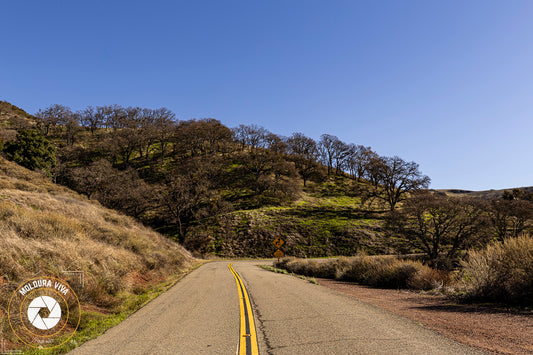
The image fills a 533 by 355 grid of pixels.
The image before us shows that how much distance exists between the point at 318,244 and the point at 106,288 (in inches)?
1647

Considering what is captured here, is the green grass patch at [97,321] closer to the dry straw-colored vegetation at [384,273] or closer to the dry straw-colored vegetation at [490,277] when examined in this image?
the dry straw-colored vegetation at [490,277]

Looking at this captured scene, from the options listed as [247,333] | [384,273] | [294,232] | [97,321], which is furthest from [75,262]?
[294,232]

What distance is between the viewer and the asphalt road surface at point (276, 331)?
4652 mm

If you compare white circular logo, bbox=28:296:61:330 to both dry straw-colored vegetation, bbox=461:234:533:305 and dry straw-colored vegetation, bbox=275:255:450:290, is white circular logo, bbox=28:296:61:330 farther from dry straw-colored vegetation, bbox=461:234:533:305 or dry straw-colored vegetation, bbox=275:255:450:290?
dry straw-colored vegetation, bbox=275:255:450:290

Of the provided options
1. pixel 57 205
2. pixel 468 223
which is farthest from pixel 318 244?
pixel 57 205

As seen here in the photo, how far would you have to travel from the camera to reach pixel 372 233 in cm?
5038

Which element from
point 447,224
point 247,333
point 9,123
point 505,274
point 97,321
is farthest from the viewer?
point 9,123

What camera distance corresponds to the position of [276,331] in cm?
571

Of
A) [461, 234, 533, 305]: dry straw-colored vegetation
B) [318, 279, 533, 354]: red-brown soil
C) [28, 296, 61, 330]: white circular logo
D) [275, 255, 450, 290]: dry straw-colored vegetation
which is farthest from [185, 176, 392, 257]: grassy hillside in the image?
[28, 296, 61, 330]: white circular logo

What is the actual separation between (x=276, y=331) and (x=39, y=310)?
550cm

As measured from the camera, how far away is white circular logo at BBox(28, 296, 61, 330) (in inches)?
232

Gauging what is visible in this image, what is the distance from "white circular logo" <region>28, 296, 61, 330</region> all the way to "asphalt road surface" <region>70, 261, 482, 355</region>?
1.38 m

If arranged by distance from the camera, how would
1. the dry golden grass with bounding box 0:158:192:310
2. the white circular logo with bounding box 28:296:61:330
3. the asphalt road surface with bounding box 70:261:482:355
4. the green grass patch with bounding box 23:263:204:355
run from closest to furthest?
1. the asphalt road surface with bounding box 70:261:482:355
2. the green grass patch with bounding box 23:263:204:355
3. the white circular logo with bounding box 28:296:61:330
4. the dry golden grass with bounding box 0:158:192:310

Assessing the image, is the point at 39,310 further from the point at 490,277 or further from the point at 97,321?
the point at 490,277
